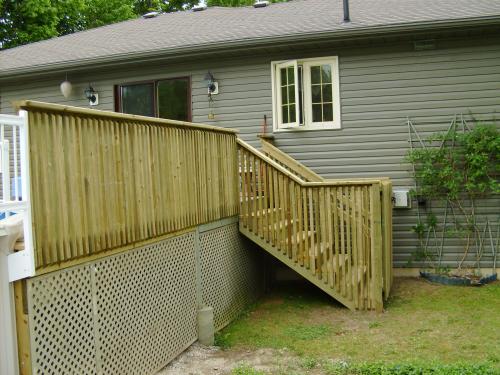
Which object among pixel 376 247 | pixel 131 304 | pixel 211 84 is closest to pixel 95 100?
pixel 211 84

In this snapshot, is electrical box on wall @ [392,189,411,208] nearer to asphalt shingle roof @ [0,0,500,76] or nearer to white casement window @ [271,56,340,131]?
white casement window @ [271,56,340,131]

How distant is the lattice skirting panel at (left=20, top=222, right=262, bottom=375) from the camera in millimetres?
3752

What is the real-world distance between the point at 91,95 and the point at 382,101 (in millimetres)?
5371

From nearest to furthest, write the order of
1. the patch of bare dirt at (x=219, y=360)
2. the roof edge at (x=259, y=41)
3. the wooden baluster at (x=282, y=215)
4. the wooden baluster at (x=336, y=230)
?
the patch of bare dirt at (x=219, y=360) → the wooden baluster at (x=336, y=230) → the wooden baluster at (x=282, y=215) → the roof edge at (x=259, y=41)

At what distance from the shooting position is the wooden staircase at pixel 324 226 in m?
6.82

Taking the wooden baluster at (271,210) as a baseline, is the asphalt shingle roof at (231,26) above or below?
above

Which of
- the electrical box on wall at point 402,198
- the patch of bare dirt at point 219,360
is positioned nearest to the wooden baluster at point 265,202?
the patch of bare dirt at point 219,360

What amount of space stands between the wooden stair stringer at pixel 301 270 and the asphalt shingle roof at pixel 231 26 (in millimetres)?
3379

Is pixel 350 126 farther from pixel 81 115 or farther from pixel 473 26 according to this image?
pixel 81 115

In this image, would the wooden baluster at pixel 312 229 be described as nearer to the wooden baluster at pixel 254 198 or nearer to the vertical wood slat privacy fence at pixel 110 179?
the wooden baluster at pixel 254 198

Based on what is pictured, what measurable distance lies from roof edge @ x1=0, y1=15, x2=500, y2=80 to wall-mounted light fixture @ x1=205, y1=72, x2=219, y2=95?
52 centimetres

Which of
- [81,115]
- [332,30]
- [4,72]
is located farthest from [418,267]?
[4,72]

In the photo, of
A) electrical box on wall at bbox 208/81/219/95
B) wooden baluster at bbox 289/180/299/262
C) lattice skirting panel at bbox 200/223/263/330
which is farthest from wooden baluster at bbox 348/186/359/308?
electrical box on wall at bbox 208/81/219/95

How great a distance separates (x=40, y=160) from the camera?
3.65 metres
